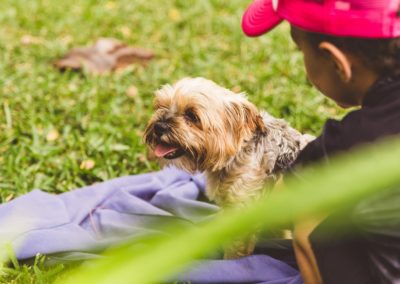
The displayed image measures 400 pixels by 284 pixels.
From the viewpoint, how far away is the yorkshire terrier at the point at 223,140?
10.2 feet

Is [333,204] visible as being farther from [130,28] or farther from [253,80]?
[130,28]

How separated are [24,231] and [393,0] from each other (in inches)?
101

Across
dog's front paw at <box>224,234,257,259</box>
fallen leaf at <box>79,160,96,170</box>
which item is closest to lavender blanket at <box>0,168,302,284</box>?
dog's front paw at <box>224,234,257,259</box>

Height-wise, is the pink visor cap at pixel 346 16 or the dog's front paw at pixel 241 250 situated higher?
the pink visor cap at pixel 346 16

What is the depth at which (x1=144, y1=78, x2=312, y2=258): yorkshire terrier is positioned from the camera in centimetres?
310

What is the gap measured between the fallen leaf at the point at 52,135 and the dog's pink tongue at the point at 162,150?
1.70m

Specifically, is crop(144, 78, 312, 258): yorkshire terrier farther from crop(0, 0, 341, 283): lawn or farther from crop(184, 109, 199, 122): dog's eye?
crop(0, 0, 341, 283): lawn

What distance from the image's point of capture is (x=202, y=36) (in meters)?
6.63

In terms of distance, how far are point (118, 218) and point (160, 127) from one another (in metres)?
0.86

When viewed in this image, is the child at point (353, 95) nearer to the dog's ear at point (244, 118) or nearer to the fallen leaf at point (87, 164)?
the dog's ear at point (244, 118)

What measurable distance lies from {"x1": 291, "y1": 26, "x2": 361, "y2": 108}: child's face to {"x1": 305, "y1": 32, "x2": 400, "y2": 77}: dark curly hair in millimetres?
112

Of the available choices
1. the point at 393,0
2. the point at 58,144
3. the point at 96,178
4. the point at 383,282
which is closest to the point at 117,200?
the point at 96,178

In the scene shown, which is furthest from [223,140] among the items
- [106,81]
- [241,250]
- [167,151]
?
[106,81]

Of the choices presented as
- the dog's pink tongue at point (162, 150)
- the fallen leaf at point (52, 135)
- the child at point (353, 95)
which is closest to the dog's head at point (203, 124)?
the dog's pink tongue at point (162, 150)
